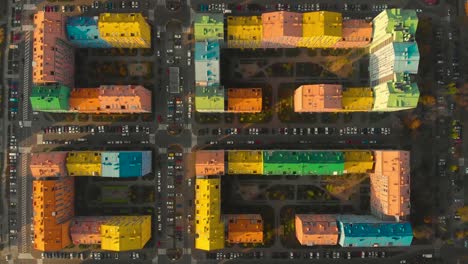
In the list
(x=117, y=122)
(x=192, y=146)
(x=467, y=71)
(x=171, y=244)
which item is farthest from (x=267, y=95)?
(x=467, y=71)

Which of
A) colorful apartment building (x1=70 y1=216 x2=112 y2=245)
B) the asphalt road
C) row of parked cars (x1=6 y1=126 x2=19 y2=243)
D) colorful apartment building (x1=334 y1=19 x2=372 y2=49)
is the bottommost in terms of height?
colorful apartment building (x1=70 y1=216 x2=112 y2=245)

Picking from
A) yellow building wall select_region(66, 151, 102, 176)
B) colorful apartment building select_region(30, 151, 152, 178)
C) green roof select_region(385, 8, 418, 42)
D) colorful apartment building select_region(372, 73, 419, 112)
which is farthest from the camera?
yellow building wall select_region(66, 151, 102, 176)

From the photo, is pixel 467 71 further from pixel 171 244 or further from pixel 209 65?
pixel 171 244

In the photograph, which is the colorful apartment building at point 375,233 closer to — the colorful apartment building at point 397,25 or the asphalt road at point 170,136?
the asphalt road at point 170,136

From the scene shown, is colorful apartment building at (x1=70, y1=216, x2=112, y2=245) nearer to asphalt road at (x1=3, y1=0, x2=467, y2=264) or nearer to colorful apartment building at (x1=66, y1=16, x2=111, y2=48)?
asphalt road at (x1=3, y1=0, x2=467, y2=264)

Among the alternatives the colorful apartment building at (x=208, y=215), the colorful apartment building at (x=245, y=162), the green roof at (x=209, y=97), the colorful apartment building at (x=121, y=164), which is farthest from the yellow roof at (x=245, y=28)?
the colorful apartment building at (x=121, y=164)

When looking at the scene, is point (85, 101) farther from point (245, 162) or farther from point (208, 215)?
point (245, 162)

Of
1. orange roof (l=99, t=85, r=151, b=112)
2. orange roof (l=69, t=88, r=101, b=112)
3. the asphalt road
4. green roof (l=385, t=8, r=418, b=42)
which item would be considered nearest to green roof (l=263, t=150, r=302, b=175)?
the asphalt road
